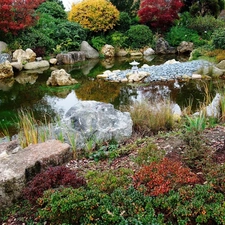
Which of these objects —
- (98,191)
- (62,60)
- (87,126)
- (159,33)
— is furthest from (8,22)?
(98,191)

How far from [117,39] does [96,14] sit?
1783 mm

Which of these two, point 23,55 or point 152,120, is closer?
point 152,120

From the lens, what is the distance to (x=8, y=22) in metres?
13.6

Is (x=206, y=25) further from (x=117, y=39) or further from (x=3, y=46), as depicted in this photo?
(x=3, y=46)

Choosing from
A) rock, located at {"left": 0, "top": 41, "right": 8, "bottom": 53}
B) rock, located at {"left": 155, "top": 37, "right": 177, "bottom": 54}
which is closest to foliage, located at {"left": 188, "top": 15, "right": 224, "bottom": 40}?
rock, located at {"left": 155, "top": 37, "right": 177, "bottom": 54}

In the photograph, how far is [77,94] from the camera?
28.3 feet

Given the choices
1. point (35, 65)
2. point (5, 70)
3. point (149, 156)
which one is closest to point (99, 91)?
point (5, 70)

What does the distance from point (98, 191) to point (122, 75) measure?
27.4 feet

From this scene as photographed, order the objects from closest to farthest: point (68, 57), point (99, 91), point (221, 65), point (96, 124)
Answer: point (96, 124) → point (99, 91) → point (221, 65) → point (68, 57)

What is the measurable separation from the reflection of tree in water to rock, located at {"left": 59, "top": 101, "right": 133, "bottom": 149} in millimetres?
3213

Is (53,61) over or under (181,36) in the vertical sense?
under

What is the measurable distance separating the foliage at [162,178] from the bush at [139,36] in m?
14.4

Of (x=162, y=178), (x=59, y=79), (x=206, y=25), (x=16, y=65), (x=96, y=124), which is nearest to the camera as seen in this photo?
(x=162, y=178)

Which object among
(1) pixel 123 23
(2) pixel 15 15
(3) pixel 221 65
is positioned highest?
(2) pixel 15 15
